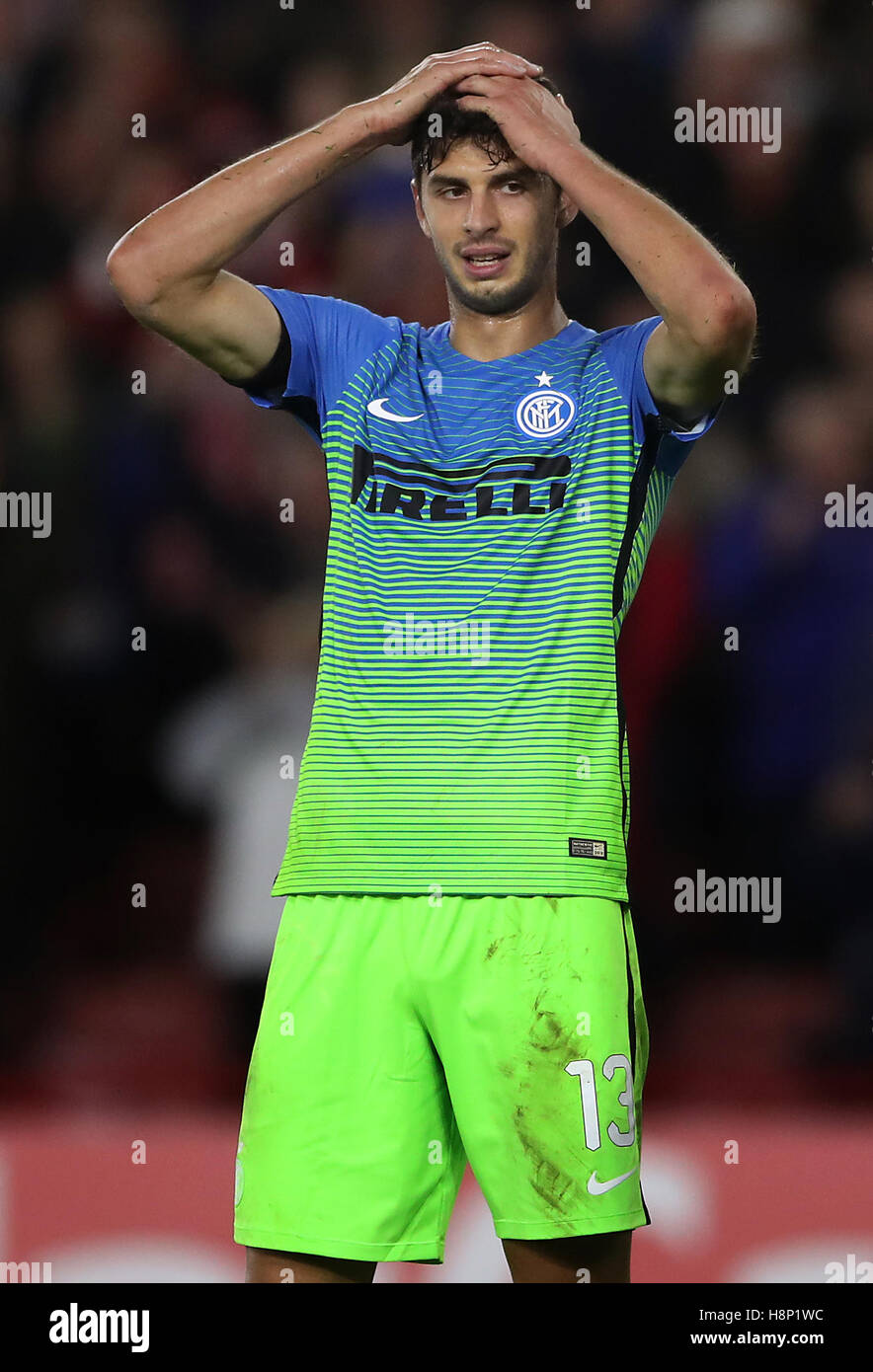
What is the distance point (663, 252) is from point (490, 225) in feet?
0.98

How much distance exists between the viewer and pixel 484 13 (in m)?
4.68

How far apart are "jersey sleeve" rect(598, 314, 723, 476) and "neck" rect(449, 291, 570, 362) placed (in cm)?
12

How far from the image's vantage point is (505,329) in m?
2.79

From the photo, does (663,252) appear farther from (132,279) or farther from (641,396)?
(132,279)

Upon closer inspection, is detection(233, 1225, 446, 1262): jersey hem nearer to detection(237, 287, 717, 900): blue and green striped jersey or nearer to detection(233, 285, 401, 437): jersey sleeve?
detection(237, 287, 717, 900): blue and green striped jersey

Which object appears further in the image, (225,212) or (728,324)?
(225,212)

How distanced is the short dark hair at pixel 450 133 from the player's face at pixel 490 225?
0.04ft

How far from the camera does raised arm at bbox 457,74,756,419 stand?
2.52m

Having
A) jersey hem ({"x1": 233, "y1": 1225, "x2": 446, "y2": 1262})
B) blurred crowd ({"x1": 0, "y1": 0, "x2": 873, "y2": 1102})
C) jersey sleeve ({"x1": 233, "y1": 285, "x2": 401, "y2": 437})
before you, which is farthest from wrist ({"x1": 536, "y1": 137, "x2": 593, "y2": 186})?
blurred crowd ({"x1": 0, "y1": 0, "x2": 873, "y2": 1102})

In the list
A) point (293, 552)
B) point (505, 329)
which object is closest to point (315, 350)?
point (505, 329)

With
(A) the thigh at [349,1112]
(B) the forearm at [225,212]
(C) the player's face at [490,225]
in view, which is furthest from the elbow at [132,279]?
(A) the thigh at [349,1112]

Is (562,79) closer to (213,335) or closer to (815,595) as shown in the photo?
(815,595)

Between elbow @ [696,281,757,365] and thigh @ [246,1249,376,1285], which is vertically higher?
elbow @ [696,281,757,365]
